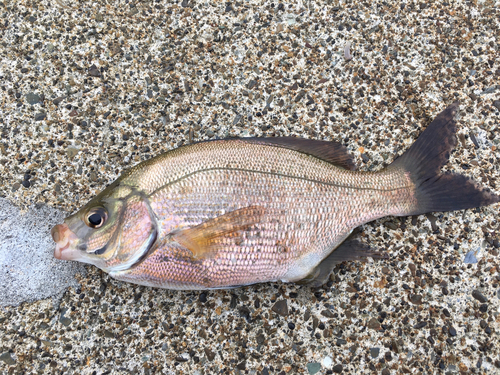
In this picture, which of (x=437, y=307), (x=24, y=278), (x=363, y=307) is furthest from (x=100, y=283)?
(x=437, y=307)

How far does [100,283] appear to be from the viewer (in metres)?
1.85

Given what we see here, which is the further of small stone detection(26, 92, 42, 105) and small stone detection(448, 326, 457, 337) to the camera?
small stone detection(26, 92, 42, 105)

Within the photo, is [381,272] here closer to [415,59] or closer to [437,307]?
[437,307]

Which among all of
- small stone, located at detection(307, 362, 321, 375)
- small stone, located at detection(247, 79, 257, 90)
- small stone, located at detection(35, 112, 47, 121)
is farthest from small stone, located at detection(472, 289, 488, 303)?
small stone, located at detection(35, 112, 47, 121)

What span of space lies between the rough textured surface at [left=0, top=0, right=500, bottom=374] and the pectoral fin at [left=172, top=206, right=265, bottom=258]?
0.43 m

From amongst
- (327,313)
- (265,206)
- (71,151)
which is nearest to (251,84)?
(265,206)

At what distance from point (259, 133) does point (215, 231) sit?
2.44 feet

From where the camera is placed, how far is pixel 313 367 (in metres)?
1.75

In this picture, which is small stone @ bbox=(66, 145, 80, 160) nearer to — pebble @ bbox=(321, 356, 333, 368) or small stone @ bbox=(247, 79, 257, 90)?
small stone @ bbox=(247, 79, 257, 90)

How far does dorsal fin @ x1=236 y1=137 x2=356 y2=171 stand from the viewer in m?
1.79

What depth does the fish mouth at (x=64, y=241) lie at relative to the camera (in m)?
1.55

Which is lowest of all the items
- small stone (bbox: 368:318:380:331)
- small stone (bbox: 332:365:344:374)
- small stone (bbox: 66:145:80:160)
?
small stone (bbox: 332:365:344:374)

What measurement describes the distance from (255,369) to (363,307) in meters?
0.67

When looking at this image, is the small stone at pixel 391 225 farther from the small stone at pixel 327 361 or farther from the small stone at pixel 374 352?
the small stone at pixel 327 361
